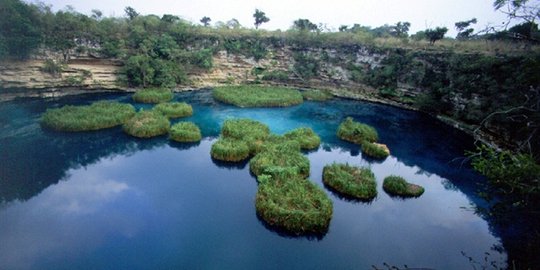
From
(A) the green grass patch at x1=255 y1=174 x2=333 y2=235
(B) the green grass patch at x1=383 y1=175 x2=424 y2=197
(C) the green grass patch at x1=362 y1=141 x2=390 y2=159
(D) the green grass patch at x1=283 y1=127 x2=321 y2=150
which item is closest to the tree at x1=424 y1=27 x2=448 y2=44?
(C) the green grass patch at x1=362 y1=141 x2=390 y2=159

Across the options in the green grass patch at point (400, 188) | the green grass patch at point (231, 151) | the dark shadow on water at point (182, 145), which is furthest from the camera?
the dark shadow on water at point (182, 145)

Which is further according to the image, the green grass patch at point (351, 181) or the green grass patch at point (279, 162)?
the green grass patch at point (279, 162)

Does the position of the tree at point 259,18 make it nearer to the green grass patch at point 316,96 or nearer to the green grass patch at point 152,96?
the green grass patch at point 316,96

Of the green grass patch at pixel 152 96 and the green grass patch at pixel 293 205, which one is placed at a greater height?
→ the green grass patch at pixel 152 96

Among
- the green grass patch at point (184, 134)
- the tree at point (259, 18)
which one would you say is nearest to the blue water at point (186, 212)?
the green grass patch at point (184, 134)

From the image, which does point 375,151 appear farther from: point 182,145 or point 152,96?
point 152,96

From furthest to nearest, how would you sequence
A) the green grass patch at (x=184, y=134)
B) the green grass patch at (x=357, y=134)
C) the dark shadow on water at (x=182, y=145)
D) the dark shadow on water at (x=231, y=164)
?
1. the green grass patch at (x=357, y=134)
2. the green grass patch at (x=184, y=134)
3. the dark shadow on water at (x=182, y=145)
4. the dark shadow on water at (x=231, y=164)

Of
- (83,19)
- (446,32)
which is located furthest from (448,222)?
(83,19)

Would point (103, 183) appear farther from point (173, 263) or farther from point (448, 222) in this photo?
point (448, 222)
